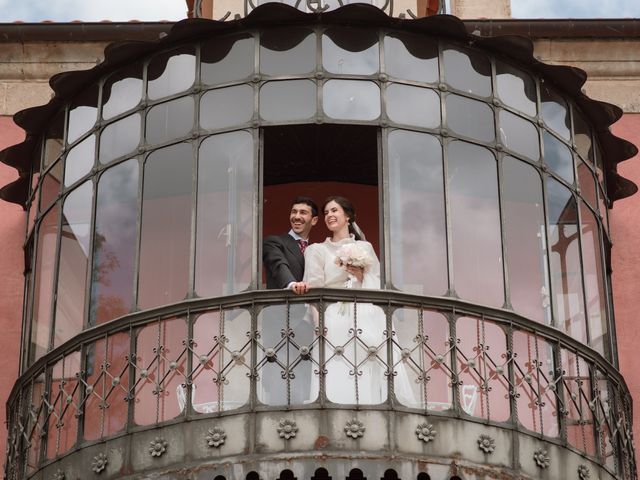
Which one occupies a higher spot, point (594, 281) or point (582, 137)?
point (582, 137)

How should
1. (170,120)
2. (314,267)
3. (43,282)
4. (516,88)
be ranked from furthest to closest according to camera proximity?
(43,282), (516,88), (170,120), (314,267)

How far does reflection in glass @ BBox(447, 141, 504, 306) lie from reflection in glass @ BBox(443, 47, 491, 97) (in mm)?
565

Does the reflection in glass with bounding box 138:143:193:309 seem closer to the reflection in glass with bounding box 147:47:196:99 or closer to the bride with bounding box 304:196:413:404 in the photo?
the reflection in glass with bounding box 147:47:196:99

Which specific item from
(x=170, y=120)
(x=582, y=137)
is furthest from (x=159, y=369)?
(x=582, y=137)

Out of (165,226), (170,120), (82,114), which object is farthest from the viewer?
(82,114)

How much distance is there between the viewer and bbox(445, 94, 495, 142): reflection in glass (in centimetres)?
1570

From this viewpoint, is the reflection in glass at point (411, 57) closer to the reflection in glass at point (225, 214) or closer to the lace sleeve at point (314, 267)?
the reflection in glass at point (225, 214)

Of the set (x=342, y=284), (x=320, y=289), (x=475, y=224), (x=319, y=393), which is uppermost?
(x=475, y=224)

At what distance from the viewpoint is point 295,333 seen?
48.0ft

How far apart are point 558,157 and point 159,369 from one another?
3.82 metres

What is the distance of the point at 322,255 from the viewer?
15641mm

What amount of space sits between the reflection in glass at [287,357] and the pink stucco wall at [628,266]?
3.89 metres

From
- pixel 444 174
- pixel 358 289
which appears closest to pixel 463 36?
pixel 444 174

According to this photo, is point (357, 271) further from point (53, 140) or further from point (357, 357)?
point (53, 140)
